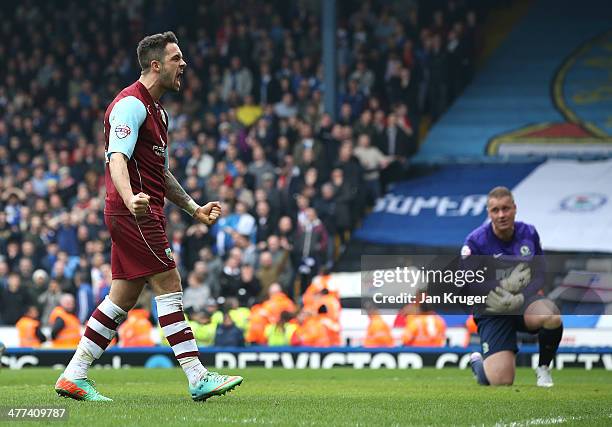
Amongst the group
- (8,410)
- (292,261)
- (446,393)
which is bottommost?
(292,261)

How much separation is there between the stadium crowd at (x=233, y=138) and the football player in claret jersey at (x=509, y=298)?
22.0 feet

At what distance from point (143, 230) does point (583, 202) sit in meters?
14.7

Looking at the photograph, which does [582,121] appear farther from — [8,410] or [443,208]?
[8,410]

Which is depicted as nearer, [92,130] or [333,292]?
[333,292]

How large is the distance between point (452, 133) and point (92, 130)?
21.5 ft

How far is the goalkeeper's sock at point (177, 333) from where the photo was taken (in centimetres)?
778

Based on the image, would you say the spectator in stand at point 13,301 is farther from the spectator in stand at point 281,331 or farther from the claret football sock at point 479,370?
the claret football sock at point 479,370

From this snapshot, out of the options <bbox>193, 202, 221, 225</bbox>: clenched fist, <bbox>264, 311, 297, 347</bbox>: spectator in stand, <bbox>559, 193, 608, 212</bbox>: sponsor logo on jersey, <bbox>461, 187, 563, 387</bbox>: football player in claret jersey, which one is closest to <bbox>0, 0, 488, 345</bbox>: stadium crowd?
<bbox>264, 311, 297, 347</bbox>: spectator in stand

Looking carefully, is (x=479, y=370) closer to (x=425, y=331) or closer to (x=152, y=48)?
(x=152, y=48)

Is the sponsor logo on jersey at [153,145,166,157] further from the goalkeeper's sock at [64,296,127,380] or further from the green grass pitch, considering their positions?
the green grass pitch

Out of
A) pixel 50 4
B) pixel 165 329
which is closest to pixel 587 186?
pixel 50 4

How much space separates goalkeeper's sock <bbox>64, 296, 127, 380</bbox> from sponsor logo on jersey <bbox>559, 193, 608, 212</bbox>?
14222 millimetres

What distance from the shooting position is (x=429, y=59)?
2305cm

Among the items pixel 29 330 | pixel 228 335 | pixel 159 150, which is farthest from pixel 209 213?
pixel 29 330
